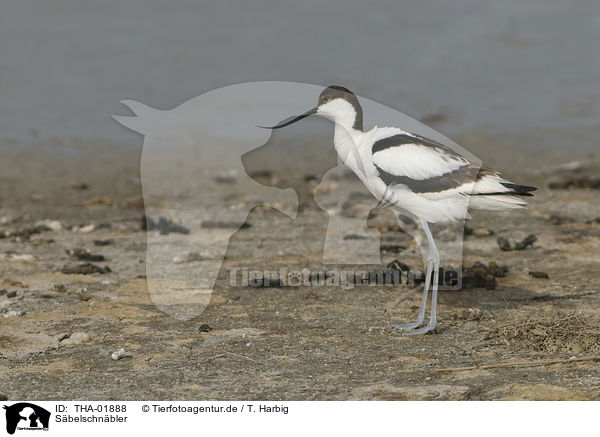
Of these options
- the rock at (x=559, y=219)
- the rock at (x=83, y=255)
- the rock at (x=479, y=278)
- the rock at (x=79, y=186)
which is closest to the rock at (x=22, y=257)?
the rock at (x=83, y=255)

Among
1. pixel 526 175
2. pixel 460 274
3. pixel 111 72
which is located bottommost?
pixel 460 274

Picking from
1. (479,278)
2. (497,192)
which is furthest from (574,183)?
(497,192)

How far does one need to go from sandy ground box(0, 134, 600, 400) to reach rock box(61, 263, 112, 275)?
0.22ft

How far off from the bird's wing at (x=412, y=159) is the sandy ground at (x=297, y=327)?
1.22 meters

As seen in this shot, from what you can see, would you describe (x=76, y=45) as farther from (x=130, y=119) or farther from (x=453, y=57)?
(x=130, y=119)

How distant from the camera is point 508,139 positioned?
603 inches

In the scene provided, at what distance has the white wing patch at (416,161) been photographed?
728cm

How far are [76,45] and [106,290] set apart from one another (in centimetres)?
1348

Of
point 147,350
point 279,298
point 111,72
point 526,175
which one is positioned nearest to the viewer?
point 147,350

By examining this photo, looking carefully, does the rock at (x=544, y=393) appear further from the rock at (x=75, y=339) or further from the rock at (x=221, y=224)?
the rock at (x=221, y=224)

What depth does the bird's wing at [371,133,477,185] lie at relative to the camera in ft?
23.9

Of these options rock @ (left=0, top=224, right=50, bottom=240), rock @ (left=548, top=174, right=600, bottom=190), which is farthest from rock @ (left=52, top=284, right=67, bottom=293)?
rock @ (left=548, top=174, right=600, bottom=190)

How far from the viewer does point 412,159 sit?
7316mm

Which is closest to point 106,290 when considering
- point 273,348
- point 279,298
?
point 279,298
